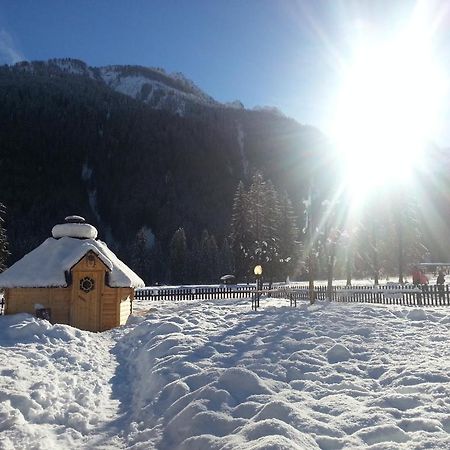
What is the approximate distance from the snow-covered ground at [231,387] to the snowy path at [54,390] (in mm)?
29

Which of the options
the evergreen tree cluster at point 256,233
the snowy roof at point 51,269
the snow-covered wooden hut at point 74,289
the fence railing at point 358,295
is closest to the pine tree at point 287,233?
the evergreen tree cluster at point 256,233

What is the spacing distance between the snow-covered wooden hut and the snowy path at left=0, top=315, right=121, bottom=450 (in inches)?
145

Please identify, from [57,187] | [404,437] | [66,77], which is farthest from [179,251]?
[66,77]

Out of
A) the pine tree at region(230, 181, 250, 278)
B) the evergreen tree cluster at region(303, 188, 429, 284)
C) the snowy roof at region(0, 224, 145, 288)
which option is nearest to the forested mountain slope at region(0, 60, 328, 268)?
the evergreen tree cluster at region(303, 188, 429, 284)

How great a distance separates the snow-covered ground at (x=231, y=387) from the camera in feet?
19.9

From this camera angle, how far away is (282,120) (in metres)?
184

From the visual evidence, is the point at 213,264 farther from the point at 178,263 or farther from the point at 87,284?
the point at 87,284

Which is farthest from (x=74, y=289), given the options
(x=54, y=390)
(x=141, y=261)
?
(x=141, y=261)

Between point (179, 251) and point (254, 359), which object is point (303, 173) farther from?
point (254, 359)

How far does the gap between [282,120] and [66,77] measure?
3945 inches

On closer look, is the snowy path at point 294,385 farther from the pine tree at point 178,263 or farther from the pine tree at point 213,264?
the pine tree at point 213,264

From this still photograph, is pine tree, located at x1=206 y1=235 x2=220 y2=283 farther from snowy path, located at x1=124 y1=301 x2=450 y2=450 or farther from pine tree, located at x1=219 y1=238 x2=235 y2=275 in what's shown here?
snowy path, located at x1=124 y1=301 x2=450 y2=450

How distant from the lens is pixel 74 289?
16766 mm

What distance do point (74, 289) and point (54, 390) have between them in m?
8.83
